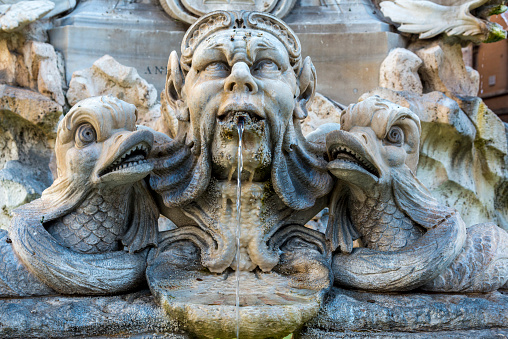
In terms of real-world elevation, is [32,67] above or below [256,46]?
below

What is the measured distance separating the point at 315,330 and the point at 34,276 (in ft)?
4.31

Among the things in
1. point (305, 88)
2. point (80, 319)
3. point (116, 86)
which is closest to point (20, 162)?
point (116, 86)

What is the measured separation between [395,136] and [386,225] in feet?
1.47

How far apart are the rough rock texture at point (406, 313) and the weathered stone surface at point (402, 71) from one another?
2176 millimetres

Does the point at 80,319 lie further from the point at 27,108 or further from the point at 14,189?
the point at 27,108

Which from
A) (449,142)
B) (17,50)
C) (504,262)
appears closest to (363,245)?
(504,262)

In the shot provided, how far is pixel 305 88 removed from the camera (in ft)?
9.61

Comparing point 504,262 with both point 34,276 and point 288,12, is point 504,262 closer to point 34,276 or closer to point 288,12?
point 34,276

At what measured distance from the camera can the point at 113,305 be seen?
2.53 meters

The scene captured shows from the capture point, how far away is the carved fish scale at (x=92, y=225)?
268cm

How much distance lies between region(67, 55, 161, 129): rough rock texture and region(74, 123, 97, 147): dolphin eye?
5.08 feet

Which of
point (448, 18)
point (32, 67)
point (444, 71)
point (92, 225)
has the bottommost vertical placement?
point (92, 225)

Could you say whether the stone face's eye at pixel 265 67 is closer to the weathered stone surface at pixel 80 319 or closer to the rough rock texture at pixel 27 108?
the weathered stone surface at pixel 80 319

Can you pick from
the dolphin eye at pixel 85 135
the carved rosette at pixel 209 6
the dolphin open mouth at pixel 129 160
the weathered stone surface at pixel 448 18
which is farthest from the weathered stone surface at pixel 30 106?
the weathered stone surface at pixel 448 18
